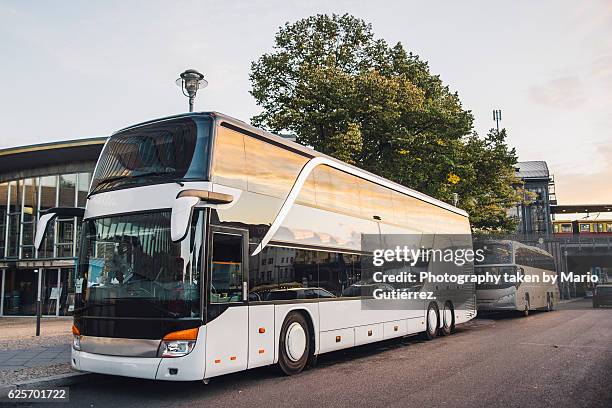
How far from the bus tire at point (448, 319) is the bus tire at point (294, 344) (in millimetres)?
7577

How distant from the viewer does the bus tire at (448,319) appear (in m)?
16.4

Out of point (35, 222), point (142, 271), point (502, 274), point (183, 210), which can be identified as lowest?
point (502, 274)

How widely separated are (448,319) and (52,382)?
11.7 meters

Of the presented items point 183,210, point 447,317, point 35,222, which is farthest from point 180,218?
point 35,222

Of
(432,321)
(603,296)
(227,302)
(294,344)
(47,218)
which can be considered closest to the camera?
(227,302)

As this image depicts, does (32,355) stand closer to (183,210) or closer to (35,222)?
(183,210)

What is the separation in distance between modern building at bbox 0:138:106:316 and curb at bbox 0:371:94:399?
1642 centimetres

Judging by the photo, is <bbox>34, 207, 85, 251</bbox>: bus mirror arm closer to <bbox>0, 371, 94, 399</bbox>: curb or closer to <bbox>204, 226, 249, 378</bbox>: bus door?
<bbox>0, 371, 94, 399</bbox>: curb

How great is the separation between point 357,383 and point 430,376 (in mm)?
1309

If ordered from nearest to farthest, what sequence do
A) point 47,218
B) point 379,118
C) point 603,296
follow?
point 47,218 < point 379,118 < point 603,296

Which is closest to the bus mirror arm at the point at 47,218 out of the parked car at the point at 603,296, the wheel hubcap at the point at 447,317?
the wheel hubcap at the point at 447,317

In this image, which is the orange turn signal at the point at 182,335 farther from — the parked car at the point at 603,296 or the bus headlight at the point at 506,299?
the parked car at the point at 603,296

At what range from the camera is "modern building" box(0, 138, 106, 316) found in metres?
24.7

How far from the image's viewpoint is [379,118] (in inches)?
904
